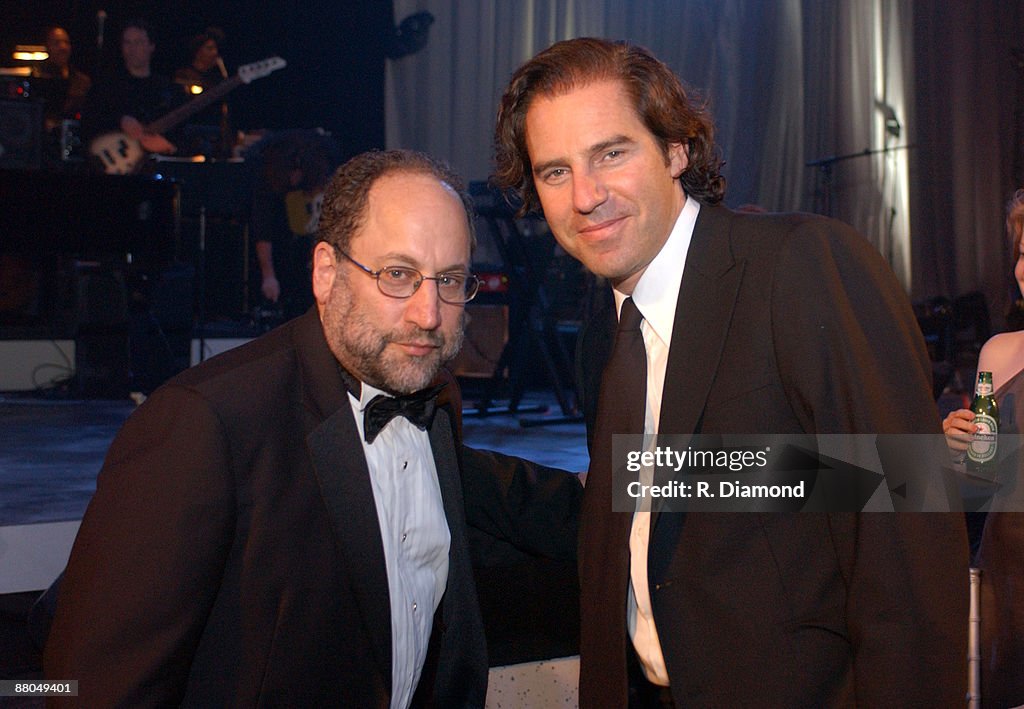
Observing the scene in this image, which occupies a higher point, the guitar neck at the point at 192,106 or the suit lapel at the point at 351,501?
the guitar neck at the point at 192,106

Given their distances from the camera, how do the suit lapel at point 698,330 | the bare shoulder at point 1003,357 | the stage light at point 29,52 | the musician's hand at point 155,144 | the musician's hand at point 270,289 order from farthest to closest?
1. the stage light at point 29,52
2. the musician's hand at point 270,289
3. the musician's hand at point 155,144
4. the bare shoulder at point 1003,357
5. the suit lapel at point 698,330

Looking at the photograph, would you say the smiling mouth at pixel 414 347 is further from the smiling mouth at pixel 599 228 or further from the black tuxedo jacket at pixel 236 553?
the smiling mouth at pixel 599 228

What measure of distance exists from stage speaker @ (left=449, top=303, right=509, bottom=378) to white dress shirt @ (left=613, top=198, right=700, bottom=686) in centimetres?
580

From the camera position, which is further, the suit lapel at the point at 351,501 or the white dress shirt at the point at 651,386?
→ the suit lapel at the point at 351,501

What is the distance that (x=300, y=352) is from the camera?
2049 millimetres

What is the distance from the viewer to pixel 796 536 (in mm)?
1671

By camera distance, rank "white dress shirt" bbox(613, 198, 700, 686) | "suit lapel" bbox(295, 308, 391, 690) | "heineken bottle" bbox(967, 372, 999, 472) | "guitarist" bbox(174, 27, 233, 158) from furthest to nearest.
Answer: "guitarist" bbox(174, 27, 233, 158) < "heineken bottle" bbox(967, 372, 999, 472) < "suit lapel" bbox(295, 308, 391, 690) < "white dress shirt" bbox(613, 198, 700, 686)

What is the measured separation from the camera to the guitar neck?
8469 millimetres

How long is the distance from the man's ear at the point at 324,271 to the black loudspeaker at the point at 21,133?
223 inches

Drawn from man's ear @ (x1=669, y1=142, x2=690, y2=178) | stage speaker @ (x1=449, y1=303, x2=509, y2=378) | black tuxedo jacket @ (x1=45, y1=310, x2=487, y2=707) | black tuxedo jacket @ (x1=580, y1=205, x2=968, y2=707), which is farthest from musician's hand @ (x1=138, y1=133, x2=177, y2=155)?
black tuxedo jacket @ (x1=580, y1=205, x2=968, y2=707)

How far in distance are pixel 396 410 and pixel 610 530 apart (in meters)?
0.52

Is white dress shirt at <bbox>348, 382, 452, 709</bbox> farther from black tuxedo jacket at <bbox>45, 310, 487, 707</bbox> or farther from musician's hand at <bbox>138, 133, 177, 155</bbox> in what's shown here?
musician's hand at <bbox>138, 133, 177, 155</bbox>

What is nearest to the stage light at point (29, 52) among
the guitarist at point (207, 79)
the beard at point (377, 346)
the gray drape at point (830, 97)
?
the guitarist at point (207, 79)

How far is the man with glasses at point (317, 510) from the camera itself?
172cm
